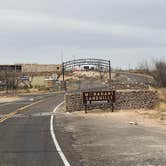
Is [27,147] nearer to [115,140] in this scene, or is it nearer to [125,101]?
[115,140]

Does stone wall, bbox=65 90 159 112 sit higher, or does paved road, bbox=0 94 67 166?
stone wall, bbox=65 90 159 112

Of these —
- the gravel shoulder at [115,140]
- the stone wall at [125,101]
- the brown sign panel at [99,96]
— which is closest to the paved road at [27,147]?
the gravel shoulder at [115,140]

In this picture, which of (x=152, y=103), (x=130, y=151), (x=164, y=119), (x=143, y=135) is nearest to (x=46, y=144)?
(x=130, y=151)

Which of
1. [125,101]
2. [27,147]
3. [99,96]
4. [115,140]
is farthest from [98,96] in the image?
[27,147]

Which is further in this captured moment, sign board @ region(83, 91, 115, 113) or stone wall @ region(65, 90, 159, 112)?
stone wall @ region(65, 90, 159, 112)

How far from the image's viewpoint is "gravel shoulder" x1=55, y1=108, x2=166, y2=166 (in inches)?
541

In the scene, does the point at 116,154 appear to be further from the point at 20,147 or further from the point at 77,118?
the point at 77,118

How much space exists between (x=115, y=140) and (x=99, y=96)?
1600 cm

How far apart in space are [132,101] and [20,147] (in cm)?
2003

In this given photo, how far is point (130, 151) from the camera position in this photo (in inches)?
610

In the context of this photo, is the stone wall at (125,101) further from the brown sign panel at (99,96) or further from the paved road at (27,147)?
the paved road at (27,147)

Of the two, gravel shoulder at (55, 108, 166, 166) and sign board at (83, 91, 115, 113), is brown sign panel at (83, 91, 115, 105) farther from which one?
gravel shoulder at (55, 108, 166, 166)

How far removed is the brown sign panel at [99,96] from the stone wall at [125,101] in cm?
51

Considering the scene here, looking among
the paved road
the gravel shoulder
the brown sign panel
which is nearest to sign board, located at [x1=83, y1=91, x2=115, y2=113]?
the brown sign panel
